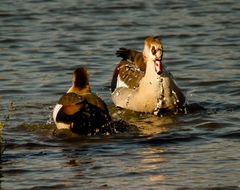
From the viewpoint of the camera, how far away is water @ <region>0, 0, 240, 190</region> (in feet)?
32.3

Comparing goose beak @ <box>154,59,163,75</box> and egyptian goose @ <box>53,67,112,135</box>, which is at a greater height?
goose beak @ <box>154,59,163,75</box>

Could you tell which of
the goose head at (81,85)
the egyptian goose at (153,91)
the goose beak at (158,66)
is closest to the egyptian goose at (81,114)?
the goose head at (81,85)

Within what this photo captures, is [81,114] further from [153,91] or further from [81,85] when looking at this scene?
[153,91]

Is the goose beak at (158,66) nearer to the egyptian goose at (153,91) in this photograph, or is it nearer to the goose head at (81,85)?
the egyptian goose at (153,91)

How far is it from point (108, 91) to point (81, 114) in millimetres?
3864

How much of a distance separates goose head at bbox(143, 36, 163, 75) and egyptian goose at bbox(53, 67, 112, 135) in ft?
5.83

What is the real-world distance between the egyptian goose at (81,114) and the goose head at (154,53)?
1776 mm

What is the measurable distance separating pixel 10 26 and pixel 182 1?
4295mm

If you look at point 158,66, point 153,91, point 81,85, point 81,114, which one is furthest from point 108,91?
point 81,114

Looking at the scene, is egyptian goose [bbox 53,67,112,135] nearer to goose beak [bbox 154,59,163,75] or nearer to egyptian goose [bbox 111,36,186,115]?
goose beak [bbox 154,59,163,75]

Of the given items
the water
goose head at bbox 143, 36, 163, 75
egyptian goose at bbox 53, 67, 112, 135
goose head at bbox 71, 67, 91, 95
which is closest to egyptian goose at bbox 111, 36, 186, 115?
goose head at bbox 143, 36, 163, 75

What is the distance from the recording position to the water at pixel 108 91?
9844 mm

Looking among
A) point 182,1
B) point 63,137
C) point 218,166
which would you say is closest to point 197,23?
point 182,1

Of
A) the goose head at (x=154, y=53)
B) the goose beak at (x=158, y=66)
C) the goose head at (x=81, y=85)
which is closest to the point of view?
the goose head at (x=81, y=85)
